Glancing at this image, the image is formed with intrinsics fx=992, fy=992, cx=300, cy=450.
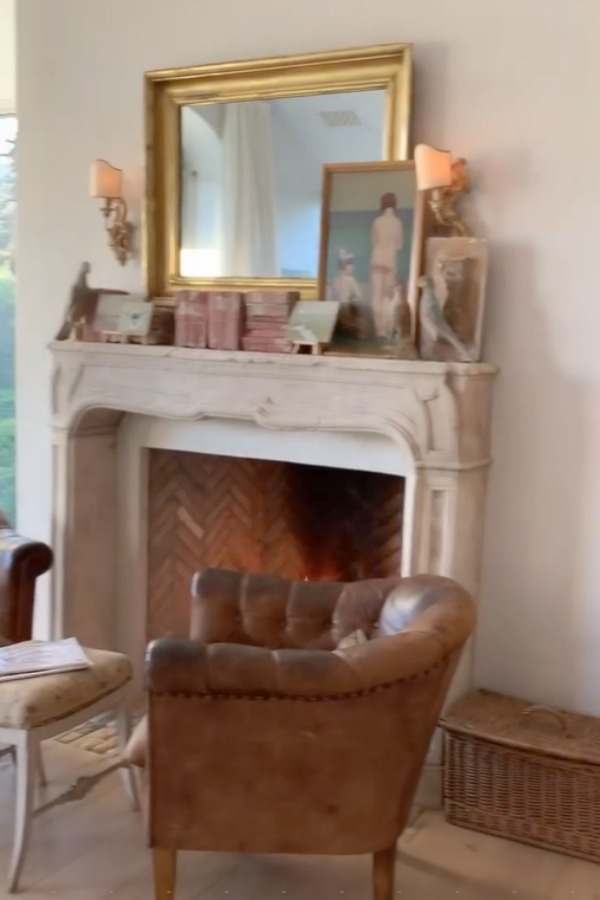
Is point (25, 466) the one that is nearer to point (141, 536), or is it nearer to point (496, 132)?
point (141, 536)

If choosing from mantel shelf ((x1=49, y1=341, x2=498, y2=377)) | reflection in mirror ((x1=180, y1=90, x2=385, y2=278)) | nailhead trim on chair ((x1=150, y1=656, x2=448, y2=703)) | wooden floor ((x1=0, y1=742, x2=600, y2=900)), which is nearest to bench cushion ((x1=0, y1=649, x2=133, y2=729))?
wooden floor ((x1=0, y1=742, x2=600, y2=900))

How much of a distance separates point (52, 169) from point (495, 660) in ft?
7.71

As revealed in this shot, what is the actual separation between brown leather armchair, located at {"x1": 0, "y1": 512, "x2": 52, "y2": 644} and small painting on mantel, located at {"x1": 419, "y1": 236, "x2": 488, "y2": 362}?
4.59 ft

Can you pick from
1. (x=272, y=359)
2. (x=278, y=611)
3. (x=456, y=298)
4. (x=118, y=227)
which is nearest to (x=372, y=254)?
(x=456, y=298)

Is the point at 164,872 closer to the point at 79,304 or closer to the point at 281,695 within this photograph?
the point at 281,695

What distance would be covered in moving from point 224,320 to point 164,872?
1664 mm

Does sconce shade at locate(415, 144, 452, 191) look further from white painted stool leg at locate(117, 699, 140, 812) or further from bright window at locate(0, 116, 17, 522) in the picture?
bright window at locate(0, 116, 17, 522)

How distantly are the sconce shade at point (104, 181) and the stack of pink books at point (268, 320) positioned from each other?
Answer: 668 mm

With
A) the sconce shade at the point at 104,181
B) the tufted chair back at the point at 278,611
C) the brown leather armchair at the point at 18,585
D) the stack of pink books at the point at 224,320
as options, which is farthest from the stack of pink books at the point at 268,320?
the brown leather armchair at the point at 18,585

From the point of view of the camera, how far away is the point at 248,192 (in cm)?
326

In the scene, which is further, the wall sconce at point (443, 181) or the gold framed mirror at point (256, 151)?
the gold framed mirror at point (256, 151)

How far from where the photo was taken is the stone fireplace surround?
9.34ft

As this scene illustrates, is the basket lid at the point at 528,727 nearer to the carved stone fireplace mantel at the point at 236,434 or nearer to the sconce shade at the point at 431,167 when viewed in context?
the carved stone fireplace mantel at the point at 236,434

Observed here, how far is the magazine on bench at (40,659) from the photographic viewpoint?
2.58m
